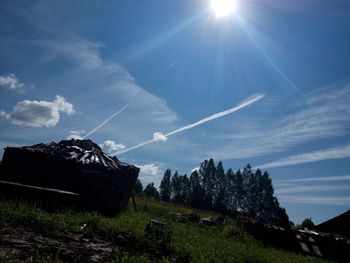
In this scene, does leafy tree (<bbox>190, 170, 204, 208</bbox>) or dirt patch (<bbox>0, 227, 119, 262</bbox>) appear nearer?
dirt patch (<bbox>0, 227, 119, 262</bbox>)

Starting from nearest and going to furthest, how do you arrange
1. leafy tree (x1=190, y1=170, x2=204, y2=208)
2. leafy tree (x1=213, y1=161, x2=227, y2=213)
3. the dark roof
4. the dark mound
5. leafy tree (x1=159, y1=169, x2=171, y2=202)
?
the dark mound
the dark roof
leafy tree (x1=190, y1=170, x2=204, y2=208)
leafy tree (x1=213, y1=161, x2=227, y2=213)
leafy tree (x1=159, y1=169, x2=171, y2=202)

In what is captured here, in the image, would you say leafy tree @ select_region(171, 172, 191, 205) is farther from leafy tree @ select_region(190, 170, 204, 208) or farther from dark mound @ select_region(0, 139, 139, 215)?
dark mound @ select_region(0, 139, 139, 215)

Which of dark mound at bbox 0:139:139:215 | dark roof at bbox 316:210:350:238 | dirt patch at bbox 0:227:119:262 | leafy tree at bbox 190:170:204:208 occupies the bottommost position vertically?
dirt patch at bbox 0:227:119:262

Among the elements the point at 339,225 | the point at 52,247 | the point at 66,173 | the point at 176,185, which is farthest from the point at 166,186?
the point at 52,247

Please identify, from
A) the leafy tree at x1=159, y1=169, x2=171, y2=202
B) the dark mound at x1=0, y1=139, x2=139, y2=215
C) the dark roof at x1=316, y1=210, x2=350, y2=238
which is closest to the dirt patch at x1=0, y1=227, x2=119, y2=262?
the dark mound at x1=0, y1=139, x2=139, y2=215

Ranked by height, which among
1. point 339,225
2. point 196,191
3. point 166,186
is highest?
point 166,186

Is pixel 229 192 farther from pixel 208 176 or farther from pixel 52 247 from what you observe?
pixel 52 247

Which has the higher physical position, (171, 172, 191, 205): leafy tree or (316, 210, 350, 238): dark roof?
(171, 172, 191, 205): leafy tree

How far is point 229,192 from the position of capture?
92.2 metres

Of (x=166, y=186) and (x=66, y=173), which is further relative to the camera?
(x=166, y=186)

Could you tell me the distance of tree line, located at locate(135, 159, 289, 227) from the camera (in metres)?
83.9

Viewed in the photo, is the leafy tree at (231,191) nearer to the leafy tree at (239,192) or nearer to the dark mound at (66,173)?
the leafy tree at (239,192)

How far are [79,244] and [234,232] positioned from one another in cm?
1340

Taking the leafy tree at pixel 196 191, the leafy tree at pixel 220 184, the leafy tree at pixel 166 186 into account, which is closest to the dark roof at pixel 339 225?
the leafy tree at pixel 196 191
